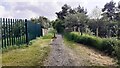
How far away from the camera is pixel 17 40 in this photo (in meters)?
15.9

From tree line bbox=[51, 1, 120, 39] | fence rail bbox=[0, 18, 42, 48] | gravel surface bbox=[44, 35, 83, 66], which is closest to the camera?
gravel surface bbox=[44, 35, 83, 66]

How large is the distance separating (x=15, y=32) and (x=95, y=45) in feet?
16.9

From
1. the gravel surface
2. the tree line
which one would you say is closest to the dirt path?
the gravel surface

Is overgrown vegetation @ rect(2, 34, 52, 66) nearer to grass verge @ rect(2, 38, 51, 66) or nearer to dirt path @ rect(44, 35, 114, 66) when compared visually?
grass verge @ rect(2, 38, 51, 66)

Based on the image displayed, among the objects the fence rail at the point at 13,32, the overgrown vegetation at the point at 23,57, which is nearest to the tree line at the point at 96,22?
the fence rail at the point at 13,32

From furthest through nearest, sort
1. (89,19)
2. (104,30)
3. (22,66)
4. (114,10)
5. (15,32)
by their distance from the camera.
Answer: (114,10) → (89,19) → (104,30) → (15,32) → (22,66)

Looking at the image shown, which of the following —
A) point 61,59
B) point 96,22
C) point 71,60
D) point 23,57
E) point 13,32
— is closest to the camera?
point 71,60

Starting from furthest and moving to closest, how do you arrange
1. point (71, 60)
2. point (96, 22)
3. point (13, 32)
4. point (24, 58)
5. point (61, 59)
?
point (96, 22)
point (13, 32)
point (24, 58)
point (61, 59)
point (71, 60)

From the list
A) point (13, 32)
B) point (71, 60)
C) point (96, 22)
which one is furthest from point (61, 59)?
point (96, 22)

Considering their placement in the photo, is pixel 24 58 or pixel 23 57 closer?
pixel 24 58

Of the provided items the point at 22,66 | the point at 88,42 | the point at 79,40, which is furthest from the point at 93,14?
the point at 22,66

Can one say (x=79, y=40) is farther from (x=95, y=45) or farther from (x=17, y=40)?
(x=17, y=40)

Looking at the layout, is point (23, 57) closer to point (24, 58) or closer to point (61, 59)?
point (24, 58)

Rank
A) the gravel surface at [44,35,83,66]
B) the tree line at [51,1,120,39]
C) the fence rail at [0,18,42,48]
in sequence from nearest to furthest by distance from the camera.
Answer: the gravel surface at [44,35,83,66]
the fence rail at [0,18,42,48]
the tree line at [51,1,120,39]
